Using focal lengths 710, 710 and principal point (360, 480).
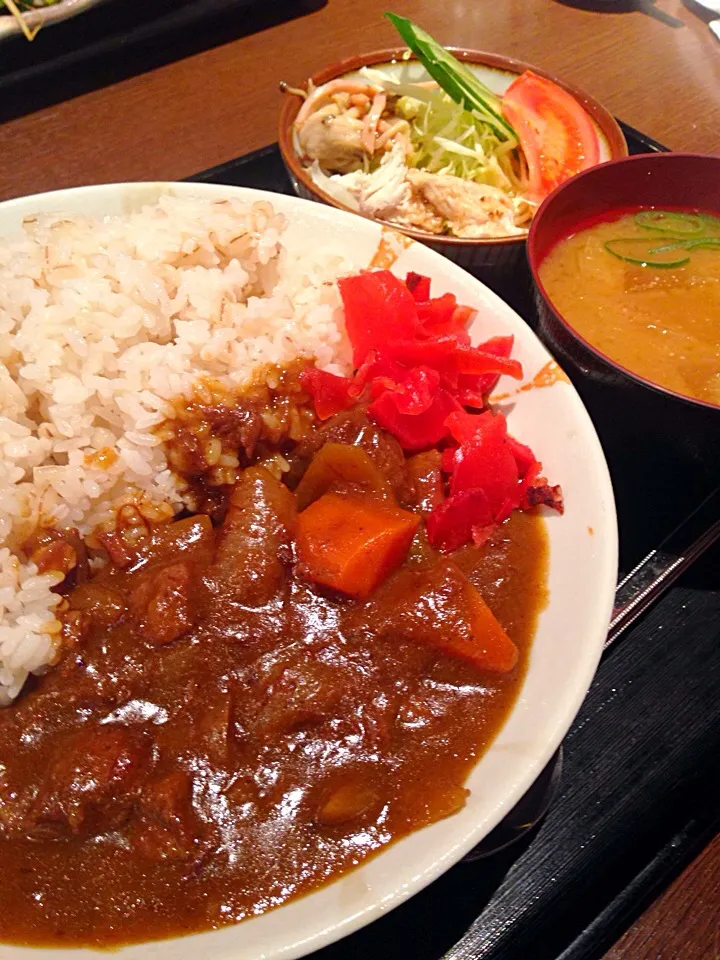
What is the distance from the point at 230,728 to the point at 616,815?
38.6 inches

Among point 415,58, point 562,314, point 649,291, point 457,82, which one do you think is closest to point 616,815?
point 562,314

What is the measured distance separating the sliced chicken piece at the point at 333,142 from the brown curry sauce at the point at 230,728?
5.64 ft

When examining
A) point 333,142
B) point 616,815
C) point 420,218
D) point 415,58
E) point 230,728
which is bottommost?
point 616,815

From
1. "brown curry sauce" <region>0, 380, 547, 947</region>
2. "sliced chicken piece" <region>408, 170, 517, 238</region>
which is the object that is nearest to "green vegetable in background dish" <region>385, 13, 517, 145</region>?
"sliced chicken piece" <region>408, 170, 517, 238</region>

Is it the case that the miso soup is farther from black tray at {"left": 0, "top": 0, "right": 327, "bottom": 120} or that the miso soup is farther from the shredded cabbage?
black tray at {"left": 0, "top": 0, "right": 327, "bottom": 120}

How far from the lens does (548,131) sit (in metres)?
3.11

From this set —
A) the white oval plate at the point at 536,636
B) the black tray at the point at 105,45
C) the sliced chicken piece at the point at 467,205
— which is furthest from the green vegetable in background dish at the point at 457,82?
the black tray at the point at 105,45

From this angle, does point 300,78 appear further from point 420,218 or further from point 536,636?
point 536,636

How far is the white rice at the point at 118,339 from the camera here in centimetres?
189

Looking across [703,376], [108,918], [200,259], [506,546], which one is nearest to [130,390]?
[200,259]

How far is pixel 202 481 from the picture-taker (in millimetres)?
2055

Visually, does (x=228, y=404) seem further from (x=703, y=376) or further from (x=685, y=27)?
(x=685, y=27)

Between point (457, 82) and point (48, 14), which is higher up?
point (48, 14)

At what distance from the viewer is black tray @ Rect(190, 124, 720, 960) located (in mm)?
1622
